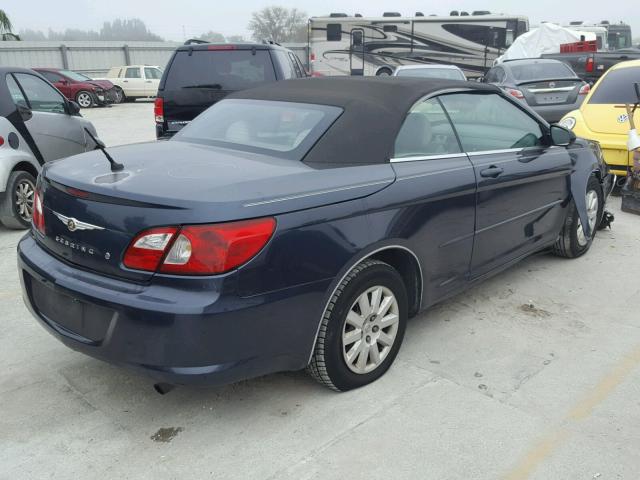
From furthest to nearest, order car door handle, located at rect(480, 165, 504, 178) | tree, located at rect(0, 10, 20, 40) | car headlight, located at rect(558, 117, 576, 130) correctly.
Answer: tree, located at rect(0, 10, 20, 40) → car headlight, located at rect(558, 117, 576, 130) → car door handle, located at rect(480, 165, 504, 178)

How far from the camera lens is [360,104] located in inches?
129

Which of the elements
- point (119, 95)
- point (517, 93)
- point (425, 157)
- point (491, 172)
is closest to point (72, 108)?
point (425, 157)

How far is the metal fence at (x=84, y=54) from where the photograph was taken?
32.0m

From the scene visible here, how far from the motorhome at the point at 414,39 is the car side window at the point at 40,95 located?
57.6 feet

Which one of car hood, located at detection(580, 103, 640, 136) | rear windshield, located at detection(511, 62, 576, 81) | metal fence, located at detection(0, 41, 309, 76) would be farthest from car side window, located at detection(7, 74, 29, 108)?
metal fence, located at detection(0, 41, 309, 76)

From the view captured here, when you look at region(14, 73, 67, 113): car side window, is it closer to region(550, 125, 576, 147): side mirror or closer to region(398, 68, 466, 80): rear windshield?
region(550, 125, 576, 147): side mirror

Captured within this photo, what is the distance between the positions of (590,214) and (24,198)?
5.52 metres

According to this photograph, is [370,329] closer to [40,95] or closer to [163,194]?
[163,194]

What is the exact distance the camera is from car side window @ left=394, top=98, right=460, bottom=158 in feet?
10.8

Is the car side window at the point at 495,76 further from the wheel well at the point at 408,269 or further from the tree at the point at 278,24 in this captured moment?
the tree at the point at 278,24

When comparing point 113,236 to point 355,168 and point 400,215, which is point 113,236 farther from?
point 400,215

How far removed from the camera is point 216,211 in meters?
2.42

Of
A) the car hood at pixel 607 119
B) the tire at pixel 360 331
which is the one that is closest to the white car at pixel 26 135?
the tire at pixel 360 331

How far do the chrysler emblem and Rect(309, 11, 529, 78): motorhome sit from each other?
853 inches
